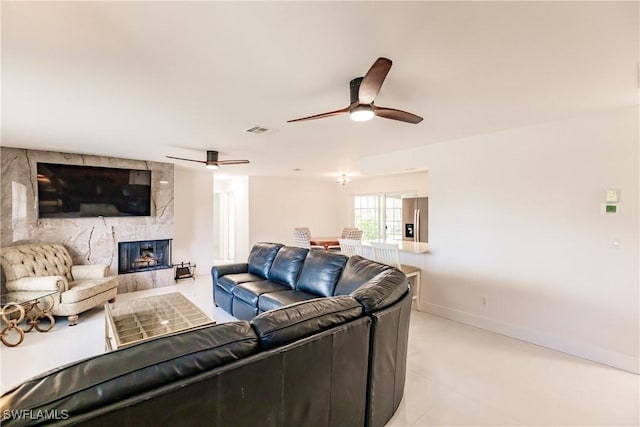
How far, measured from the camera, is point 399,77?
2.16 metres

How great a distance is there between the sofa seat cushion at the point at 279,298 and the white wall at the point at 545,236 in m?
1.98

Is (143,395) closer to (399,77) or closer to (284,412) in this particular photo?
(284,412)

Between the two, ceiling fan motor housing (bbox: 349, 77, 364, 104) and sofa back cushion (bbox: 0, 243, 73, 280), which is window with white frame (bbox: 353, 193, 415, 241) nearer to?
ceiling fan motor housing (bbox: 349, 77, 364, 104)

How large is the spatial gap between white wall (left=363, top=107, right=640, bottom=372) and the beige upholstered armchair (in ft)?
15.0

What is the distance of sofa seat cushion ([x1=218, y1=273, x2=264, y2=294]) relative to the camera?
3878mm

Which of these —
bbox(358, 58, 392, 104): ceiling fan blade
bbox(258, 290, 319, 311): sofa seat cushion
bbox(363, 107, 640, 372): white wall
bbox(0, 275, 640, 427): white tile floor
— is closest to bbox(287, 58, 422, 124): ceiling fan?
bbox(358, 58, 392, 104): ceiling fan blade

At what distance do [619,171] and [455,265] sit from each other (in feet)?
6.21

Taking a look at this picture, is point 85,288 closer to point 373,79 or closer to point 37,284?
point 37,284

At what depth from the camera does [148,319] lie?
2.77 metres

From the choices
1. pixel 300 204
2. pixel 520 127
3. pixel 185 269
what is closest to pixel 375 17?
pixel 520 127

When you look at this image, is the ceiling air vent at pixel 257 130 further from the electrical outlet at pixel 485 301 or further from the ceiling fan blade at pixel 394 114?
the electrical outlet at pixel 485 301

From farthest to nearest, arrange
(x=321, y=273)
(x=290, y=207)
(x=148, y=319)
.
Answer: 1. (x=290, y=207)
2. (x=321, y=273)
3. (x=148, y=319)

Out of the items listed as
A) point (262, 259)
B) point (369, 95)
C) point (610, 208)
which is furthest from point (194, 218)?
point (610, 208)

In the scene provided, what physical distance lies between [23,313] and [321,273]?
3.17m
